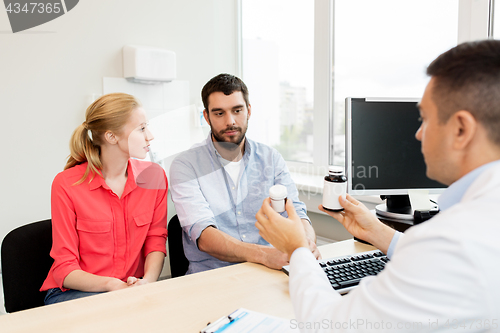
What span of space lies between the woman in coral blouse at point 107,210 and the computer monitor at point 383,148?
851mm

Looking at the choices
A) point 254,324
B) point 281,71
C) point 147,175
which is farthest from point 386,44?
point 254,324

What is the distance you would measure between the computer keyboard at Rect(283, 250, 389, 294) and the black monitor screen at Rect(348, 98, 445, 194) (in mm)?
287

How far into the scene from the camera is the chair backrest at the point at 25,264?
1.25 meters

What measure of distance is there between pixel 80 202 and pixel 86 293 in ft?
1.14

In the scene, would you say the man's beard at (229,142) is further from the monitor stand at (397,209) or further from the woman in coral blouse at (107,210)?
the monitor stand at (397,209)

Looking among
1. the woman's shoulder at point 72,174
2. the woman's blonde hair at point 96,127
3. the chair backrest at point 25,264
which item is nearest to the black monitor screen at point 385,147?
the woman's blonde hair at point 96,127

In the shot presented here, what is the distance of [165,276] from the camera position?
2.61 metres

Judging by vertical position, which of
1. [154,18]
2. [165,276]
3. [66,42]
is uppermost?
[154,18]

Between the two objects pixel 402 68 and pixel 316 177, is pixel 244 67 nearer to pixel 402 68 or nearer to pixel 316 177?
pixel 316 177

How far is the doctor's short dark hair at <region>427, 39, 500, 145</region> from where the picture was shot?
581 millimetres

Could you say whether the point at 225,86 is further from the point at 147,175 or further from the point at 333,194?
the point at 333,194

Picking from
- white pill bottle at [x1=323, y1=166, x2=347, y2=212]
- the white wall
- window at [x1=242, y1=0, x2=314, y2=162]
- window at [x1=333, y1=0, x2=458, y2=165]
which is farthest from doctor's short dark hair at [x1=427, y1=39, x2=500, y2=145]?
the white wall

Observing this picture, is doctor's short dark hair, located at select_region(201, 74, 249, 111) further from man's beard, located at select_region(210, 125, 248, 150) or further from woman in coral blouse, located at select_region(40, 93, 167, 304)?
woman in coral blouse, located at select_region(40, 93, 167, 304)

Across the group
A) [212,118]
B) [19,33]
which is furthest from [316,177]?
[19,33]
